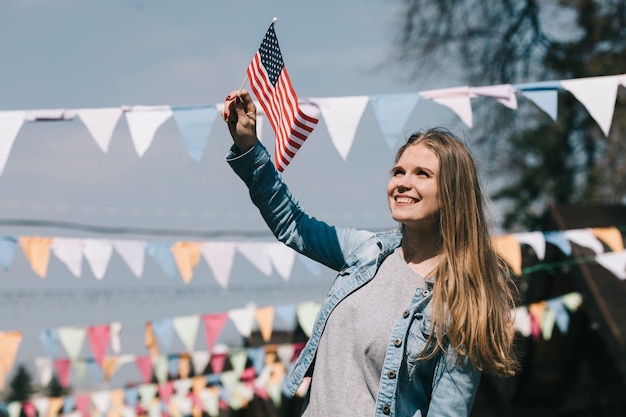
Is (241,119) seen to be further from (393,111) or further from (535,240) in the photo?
(535,240)

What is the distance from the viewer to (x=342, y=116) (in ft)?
18.1

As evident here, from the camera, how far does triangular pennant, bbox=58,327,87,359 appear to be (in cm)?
927

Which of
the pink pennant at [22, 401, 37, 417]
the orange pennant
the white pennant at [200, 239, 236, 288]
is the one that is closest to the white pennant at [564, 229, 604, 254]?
the orange pennant

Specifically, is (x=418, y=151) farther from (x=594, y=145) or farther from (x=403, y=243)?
(x=594, y=145)

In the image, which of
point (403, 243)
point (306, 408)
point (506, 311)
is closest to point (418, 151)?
point (403, 243)

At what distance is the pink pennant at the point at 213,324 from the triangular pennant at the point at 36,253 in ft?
5.78

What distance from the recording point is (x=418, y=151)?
2.96 metres

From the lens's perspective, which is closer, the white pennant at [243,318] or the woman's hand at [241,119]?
the woman's hand at [241,119]

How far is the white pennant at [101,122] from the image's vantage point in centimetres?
534

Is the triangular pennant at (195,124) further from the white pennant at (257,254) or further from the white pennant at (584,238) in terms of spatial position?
the white pennant at (584,238)

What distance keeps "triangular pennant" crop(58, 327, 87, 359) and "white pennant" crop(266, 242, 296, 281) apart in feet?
6.82

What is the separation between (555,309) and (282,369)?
305 centimetres

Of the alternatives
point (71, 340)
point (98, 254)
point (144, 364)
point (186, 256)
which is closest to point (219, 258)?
point (186, 256)

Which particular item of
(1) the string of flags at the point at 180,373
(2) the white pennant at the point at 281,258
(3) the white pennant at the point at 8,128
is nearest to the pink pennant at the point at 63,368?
(1) the string of flags at the point at 180,373
